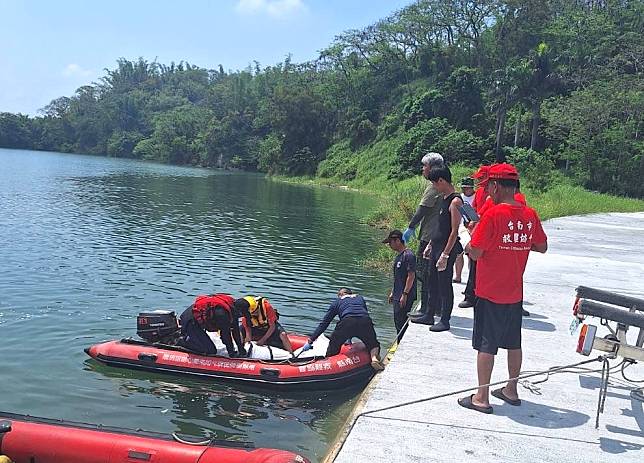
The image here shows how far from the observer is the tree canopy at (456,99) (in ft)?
119

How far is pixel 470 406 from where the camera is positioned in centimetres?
473

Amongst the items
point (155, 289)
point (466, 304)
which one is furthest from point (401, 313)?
point (155, 289)

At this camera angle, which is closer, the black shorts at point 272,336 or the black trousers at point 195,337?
the black trousers at point 195,337

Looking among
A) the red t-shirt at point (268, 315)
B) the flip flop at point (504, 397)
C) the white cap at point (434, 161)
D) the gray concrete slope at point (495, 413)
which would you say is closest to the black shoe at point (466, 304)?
the gray concrete slope at point (495, 413)

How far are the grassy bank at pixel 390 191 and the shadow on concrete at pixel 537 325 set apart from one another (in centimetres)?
680

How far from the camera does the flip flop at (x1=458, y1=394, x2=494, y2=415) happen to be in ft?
15.3

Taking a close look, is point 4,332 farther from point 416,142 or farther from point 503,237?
point 416,142

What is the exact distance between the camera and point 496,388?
514cm

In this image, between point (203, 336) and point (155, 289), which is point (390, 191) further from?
point (203, 336)

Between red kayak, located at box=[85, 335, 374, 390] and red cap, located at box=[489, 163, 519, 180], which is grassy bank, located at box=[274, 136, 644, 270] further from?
red cap, located at box=[489, 163, 519, 180]

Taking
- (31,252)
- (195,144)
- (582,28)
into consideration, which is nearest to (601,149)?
(582,28)

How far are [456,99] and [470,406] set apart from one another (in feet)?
162

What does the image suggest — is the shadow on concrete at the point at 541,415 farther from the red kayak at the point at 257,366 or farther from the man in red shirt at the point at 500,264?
the red kayak at the point at 257,366

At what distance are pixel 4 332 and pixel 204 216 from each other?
15844 mm
